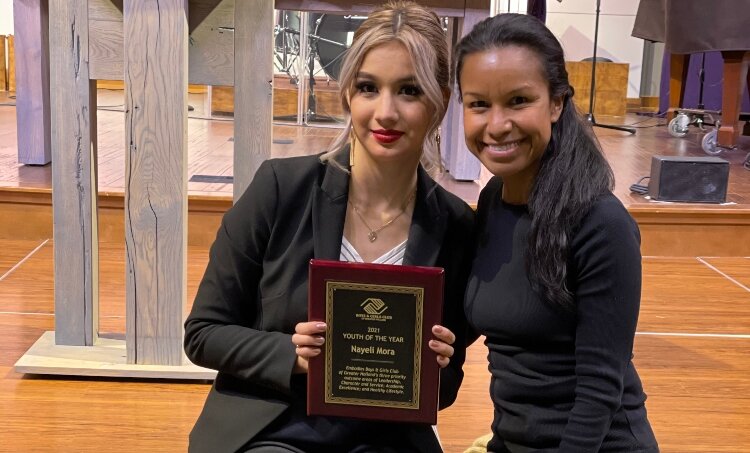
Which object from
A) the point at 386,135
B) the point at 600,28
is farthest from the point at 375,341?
the point at 600,28

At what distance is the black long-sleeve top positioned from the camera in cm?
139

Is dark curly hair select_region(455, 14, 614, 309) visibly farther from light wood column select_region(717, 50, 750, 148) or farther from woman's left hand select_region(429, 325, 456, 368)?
light wood column select_region(717, 50, 750, 148)

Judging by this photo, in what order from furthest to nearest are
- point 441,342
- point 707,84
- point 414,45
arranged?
point 707,84 < point 414,45 < point 441,342

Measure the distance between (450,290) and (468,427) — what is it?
838 millimetres

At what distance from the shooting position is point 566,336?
1458 mm

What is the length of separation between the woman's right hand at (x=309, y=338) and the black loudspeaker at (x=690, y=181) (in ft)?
9.41

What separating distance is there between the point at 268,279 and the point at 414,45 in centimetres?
43

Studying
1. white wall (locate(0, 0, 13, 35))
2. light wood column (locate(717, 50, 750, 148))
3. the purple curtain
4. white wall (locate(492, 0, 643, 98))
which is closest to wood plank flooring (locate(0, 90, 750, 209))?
light wood column (locate(717, 50, 750, 148))

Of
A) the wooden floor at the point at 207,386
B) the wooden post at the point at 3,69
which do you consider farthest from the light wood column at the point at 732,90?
the wooden post at the point at 3,69

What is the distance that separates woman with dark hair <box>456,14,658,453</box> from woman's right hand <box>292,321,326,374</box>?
258 mm

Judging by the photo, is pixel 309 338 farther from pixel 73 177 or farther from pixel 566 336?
pixel 73 177

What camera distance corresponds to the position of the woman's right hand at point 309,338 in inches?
55.0

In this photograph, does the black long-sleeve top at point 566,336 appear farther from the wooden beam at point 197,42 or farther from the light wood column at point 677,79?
the light wood column at point 677,79

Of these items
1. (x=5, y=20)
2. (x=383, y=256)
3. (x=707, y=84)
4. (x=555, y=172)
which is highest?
(x=5, y=20)
